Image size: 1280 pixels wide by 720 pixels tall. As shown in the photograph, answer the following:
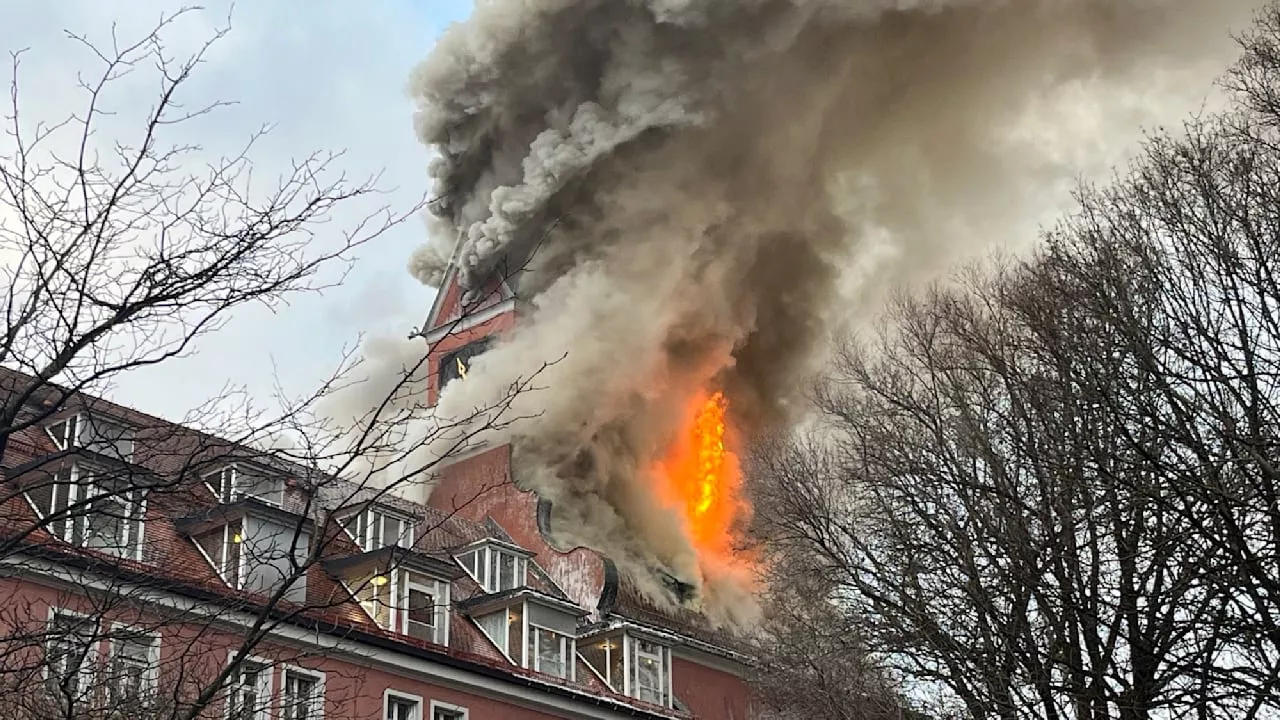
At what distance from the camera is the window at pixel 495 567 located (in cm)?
3080

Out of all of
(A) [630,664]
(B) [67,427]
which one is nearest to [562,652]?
(A) [630,664]

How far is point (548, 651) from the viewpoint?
29734mm

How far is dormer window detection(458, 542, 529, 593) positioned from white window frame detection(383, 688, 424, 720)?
5.31 meters

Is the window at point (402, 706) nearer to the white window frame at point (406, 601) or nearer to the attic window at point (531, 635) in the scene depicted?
the white window frame at point (406, 601)

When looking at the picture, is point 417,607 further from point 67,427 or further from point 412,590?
point 67,427

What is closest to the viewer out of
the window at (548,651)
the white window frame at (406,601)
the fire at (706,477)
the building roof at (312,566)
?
the building roof at (312,566)

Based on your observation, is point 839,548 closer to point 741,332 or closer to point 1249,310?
point 1249,310

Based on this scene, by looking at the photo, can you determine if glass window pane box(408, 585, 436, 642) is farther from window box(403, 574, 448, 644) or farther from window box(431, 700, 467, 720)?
window box(431, 700, 467, 720)

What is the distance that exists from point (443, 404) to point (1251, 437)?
83.6 ft

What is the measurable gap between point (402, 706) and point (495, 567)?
6012mm

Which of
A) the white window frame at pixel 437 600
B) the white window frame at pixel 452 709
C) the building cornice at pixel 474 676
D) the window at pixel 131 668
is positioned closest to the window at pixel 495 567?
the white window frame at pixel 437 600

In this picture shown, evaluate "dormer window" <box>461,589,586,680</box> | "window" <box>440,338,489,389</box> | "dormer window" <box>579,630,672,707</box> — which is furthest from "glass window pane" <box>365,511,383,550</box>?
"window" <box>440,338,489,389</box>

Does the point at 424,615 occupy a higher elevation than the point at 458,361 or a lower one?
lower

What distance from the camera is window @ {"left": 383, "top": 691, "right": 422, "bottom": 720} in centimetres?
2488
